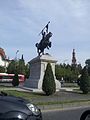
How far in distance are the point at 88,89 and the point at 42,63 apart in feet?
22.2

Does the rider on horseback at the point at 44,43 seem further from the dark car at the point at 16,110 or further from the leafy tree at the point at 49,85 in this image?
the dark car at the point at 16,110

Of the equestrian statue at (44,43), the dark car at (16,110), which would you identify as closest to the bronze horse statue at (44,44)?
the equestrian statue at (44,43)

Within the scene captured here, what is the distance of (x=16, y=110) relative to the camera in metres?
5.80

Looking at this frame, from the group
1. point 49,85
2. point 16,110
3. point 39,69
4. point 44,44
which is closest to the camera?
point 16,110

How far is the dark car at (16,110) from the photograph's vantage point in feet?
18.9

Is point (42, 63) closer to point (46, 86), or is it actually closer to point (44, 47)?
point (44, 47)

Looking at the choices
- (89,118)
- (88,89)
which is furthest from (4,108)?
(88,89)

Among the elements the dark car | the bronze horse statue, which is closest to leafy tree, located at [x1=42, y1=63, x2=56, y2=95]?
the bronze horse statue

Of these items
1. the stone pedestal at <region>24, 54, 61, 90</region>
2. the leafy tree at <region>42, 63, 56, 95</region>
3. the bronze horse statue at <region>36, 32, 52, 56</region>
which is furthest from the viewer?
the bronze horse statue at <region>36, 32, 52, 56</region>

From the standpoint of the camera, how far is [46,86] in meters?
28.2

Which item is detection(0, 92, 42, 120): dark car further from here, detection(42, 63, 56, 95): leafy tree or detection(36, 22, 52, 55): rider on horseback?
detection(36, 22, 52, 55): rider on horseback

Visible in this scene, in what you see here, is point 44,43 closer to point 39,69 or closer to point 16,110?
point 39,69

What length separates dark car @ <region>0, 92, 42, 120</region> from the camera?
5773 mm

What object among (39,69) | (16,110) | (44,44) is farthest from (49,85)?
(16,110)
